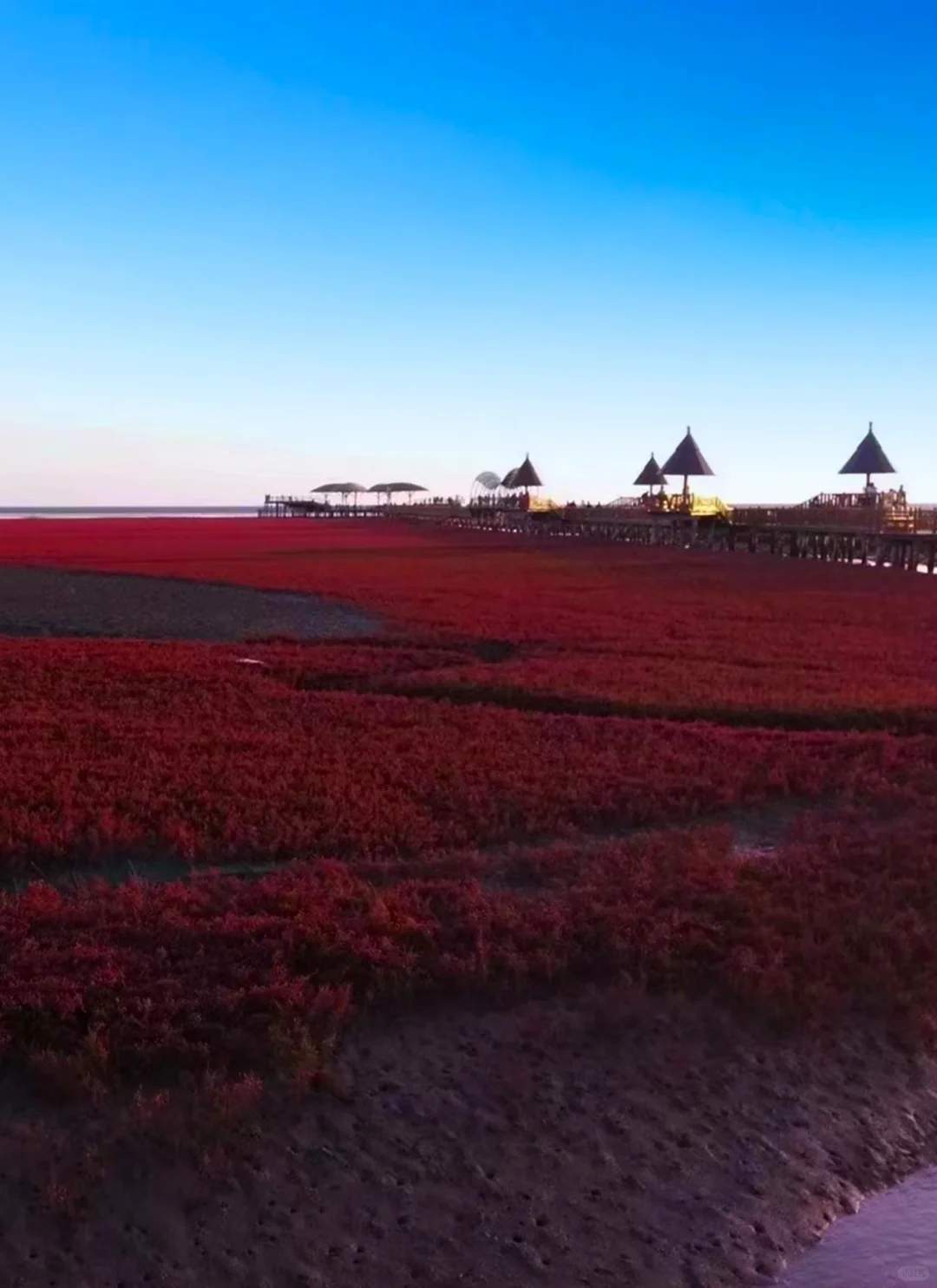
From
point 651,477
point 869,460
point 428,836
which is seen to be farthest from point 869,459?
point 428,836

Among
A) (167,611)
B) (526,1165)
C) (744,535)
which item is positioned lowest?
(526,1165)

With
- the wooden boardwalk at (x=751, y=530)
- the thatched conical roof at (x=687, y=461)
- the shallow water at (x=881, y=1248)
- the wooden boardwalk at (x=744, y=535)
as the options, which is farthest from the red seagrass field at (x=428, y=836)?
the thatched conical roof at (x=687, y=461)

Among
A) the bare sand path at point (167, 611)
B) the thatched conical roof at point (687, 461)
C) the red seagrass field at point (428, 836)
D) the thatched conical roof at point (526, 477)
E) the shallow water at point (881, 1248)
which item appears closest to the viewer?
the shallow water at point (881, 1248)

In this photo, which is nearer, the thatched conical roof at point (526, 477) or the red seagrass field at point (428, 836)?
the red seagrass field at point (428, 836)

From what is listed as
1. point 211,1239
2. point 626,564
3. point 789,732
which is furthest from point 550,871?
point 626,564

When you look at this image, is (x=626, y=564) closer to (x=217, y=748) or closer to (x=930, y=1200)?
(x=217, y=748)

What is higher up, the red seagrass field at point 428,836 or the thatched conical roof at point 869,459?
the thatched conical roof at point 869,459

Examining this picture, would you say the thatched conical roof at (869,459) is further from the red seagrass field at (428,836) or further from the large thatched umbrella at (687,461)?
the red seagrass field at (428,836)

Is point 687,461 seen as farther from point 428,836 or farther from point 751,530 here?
point 428,836
